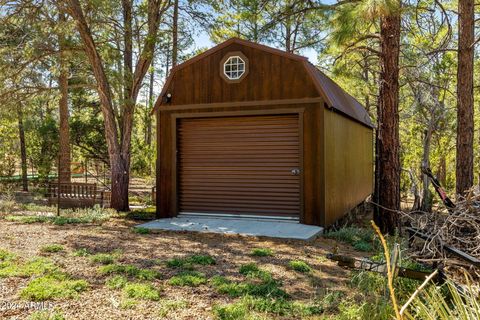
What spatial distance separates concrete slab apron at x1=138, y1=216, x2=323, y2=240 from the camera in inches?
258

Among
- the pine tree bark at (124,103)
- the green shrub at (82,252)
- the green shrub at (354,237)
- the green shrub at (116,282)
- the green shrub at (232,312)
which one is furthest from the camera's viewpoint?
the pine tree bark at (124,103)

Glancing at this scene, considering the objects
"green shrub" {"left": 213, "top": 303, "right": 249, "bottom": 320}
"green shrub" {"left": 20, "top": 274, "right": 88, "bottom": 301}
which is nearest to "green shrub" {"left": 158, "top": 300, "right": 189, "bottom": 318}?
"green shrub" {"left": 213, "top": 303, "right": 249, "bottom": 320}

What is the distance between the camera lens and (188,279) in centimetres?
406

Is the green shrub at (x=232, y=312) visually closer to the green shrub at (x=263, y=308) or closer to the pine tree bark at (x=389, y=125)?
the green shrub at (x=263, y=308)

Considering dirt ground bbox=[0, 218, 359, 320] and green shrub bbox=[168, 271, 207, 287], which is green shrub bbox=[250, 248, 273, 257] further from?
green shrub bbox=[168, 271, 207, 287]

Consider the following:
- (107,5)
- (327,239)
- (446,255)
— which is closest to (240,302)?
(446,255)

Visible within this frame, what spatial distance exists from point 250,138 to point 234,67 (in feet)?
4.67

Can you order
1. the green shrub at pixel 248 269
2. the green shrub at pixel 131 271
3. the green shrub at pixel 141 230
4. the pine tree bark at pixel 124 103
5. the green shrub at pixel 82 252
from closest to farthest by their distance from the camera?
the green shrub at pixel 131 271 → the green shrub at pixel 248 269 → the green shrub at pixel 82 252 → the green shrub at pixel 141 230 → the pine tree bark at pixel 124 103

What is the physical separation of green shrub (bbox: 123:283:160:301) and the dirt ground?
8cm

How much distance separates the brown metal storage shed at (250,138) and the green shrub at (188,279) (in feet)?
11.4

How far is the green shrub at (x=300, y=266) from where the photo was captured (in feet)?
15.0

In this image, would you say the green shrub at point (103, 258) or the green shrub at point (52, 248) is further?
the green shrub at point (52, 248)

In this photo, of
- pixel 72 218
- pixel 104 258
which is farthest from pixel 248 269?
pixel 72 218

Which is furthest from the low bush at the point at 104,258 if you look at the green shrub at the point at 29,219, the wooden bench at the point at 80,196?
the wooden bench at the point at 80,196
